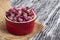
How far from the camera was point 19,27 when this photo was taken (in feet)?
2.99

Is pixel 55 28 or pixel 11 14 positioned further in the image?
pixel 55 28

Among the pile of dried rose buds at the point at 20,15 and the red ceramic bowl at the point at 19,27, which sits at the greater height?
the pile of dried rose buds at the point at 20,15

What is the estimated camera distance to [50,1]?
5.85 ft

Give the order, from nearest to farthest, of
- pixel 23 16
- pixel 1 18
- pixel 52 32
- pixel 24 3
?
pixel 23 16, pixel 1 18, pixel 52 32, pixel 24 3

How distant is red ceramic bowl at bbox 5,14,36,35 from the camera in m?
0.91

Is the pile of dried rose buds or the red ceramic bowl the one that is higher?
the pile of dried rose buds

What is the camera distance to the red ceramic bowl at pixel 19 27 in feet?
2.98

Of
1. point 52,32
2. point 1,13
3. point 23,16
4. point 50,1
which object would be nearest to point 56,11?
point 50,1

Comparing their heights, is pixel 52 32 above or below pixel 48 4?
below

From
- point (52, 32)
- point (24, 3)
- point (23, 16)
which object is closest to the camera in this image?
point (23, 16)

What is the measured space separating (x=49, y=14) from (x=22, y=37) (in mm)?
640

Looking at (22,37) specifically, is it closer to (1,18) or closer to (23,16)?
(23,16)

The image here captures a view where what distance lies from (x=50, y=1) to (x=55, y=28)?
513 millimetres

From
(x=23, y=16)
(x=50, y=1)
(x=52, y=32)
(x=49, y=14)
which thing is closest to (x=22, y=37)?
(x=23, y=16)
